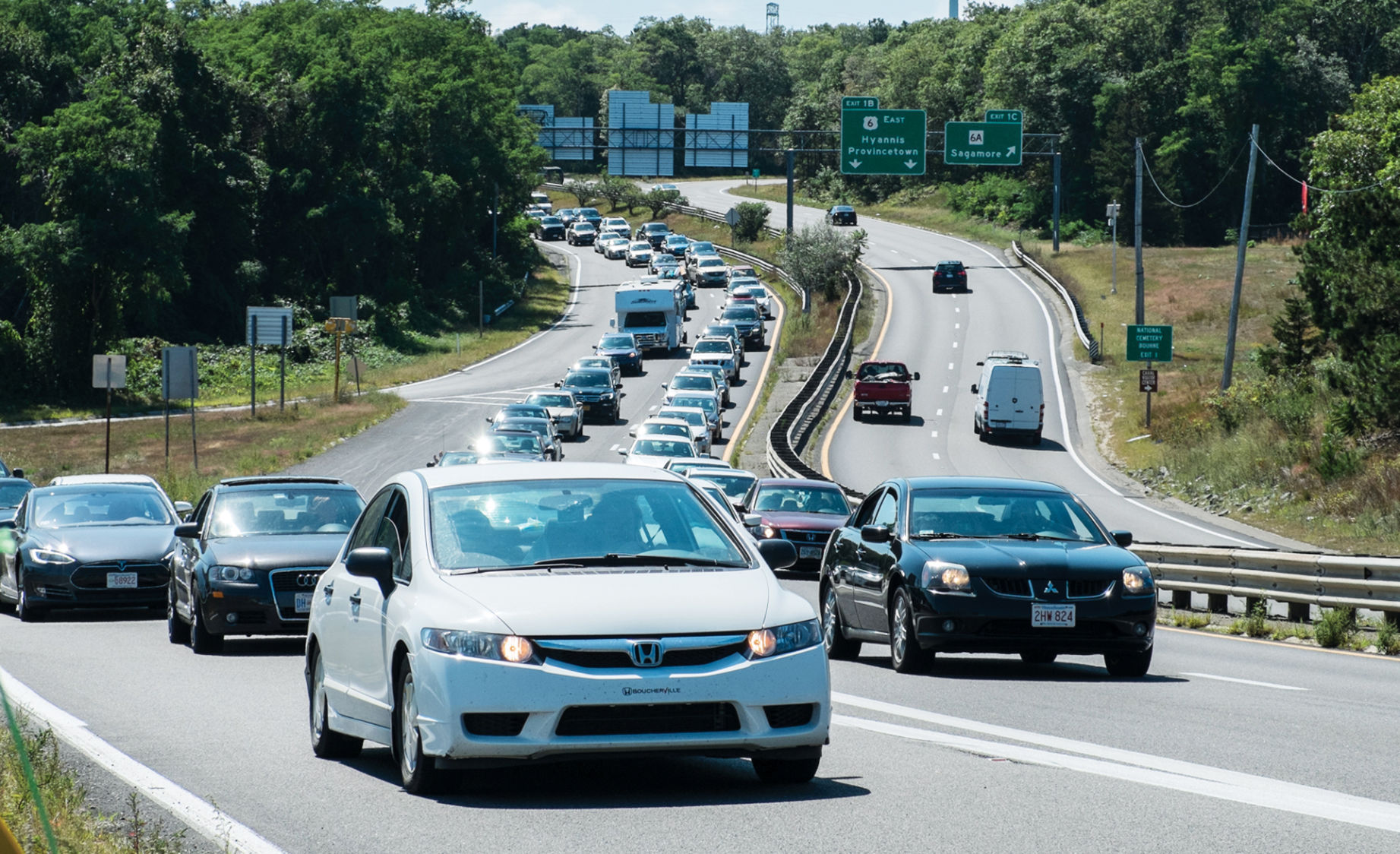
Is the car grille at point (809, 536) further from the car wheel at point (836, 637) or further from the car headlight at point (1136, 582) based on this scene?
the car headlight at point (1136, 582)

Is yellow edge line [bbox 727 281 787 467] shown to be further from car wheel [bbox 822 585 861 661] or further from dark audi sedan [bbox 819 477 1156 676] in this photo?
dark audi sedan [bbox 819 477 1156 676]

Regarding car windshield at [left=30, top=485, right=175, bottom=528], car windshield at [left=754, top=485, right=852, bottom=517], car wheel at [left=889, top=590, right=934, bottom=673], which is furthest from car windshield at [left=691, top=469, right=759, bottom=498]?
car wheel at [left=889, top=590, right=934, bottom=673]

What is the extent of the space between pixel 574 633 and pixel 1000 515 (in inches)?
303

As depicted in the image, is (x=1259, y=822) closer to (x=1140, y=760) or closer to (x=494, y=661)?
(x=1140, y=760)

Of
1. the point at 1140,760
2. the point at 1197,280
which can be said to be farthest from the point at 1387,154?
the point at 1140,760

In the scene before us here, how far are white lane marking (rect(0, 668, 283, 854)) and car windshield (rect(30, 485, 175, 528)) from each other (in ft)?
30.9

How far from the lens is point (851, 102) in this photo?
252 ft

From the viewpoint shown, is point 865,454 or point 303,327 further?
point 303,327

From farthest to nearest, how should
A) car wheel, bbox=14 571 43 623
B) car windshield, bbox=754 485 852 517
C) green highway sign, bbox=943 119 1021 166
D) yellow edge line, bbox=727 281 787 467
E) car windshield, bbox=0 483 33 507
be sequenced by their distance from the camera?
green highway sign, bbox=943 119 1021 166, yellow edge line, bbox=727 281 787 467, car windshield, bbox=754 485 852 517, car windshield, bbox=0 483 33 507, car wheel, bbox=14 571 43 623

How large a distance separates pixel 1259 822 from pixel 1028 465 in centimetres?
4494

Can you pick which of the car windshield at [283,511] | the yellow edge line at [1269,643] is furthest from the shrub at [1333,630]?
the car windshield at [283,511]

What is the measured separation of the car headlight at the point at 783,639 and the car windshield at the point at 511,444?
32812mm

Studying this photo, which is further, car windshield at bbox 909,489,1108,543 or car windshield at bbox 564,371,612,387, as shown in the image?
car windshield at bbox 564,371,612,387

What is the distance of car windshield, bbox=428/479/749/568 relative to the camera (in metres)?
8.52
